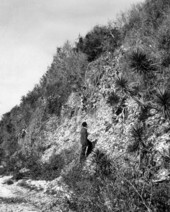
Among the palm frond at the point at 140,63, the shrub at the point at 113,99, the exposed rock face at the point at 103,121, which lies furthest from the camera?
the shrub at the point at 113,99

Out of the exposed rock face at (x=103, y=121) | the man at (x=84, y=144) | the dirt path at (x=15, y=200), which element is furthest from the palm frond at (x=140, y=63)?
the dirt path at (x=15, y=200)

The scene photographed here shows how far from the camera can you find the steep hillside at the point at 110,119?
8172 mm

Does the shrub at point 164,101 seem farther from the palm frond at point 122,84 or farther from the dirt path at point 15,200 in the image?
the dirt path at point 15,200

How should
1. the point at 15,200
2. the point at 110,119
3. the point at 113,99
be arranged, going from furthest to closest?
1. the point at 110,119
2. the point at 113,99
3. the point at 15,200

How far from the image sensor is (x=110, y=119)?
17.8 metres

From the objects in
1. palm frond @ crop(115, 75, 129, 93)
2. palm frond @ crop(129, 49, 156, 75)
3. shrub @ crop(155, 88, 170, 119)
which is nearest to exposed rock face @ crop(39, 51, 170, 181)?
shrub @ crop(155, 88, 170, 119)

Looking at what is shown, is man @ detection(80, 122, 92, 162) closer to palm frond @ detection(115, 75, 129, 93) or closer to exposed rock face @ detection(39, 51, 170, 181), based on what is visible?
exposed rock face @ detection(39, 51, 170, 181)

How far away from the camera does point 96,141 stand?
A: 17.6 m

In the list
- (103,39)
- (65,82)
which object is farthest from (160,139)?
(65,82)

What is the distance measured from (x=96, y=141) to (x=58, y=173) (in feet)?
11.7

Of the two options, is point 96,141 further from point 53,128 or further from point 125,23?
point 125,23

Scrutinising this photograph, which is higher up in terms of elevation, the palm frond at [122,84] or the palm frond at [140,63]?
the palm frond at [140,63]

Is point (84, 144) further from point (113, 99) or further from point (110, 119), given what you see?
point (113, 99)

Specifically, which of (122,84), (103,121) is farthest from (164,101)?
(103,121)
